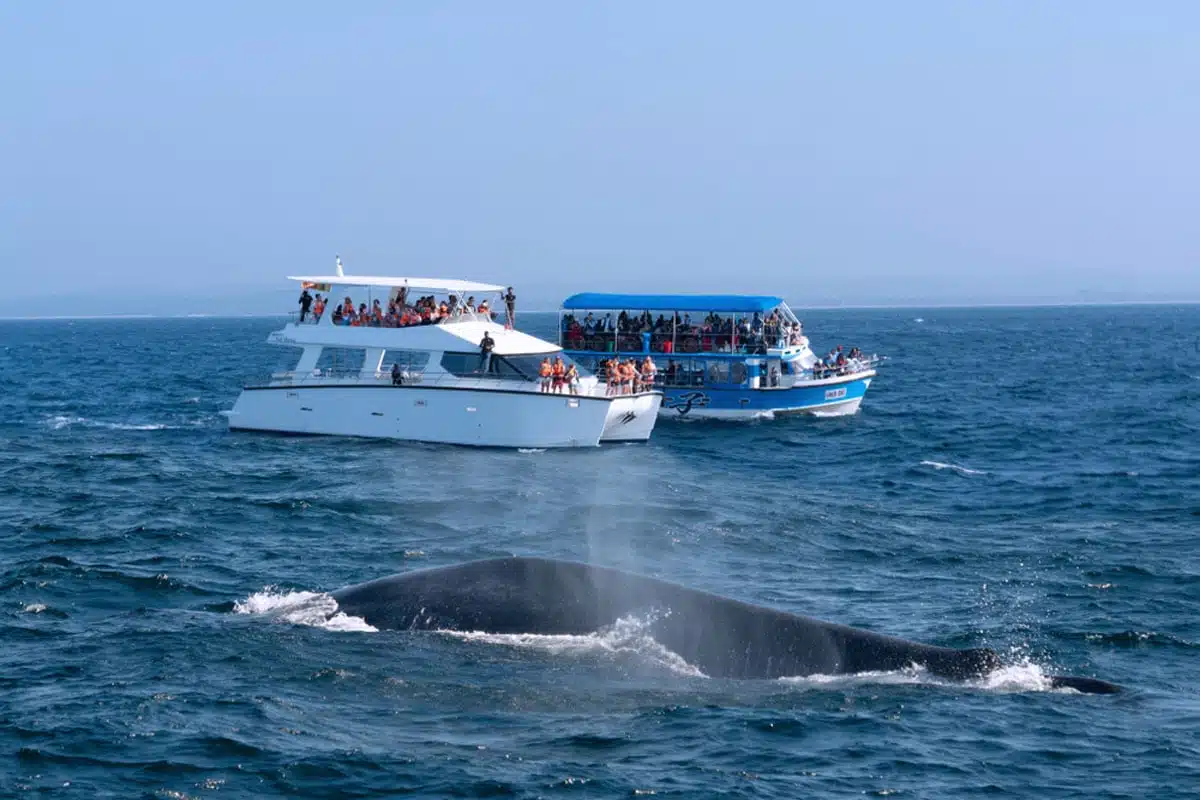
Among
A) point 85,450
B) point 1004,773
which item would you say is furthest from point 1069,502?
point 85,450

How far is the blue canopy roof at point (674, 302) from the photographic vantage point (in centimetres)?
5675

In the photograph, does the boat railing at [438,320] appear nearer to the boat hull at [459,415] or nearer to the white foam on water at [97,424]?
the boat hull at [459,415]

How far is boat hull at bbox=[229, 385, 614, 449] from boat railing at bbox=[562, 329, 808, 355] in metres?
13.8

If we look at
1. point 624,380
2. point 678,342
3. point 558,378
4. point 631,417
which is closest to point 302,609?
point 558,378

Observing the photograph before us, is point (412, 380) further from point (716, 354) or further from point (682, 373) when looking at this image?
point (682, 373)

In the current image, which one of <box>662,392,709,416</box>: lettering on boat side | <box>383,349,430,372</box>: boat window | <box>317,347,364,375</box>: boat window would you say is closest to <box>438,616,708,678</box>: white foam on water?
<box>383,349,430,372</box>: boat window

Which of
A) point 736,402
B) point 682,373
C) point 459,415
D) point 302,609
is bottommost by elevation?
point 302,609

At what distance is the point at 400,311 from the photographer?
150 ft

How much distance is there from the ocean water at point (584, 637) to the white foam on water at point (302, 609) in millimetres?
67

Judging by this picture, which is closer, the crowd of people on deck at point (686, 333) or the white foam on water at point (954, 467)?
the white foam on water at point (954, 467)

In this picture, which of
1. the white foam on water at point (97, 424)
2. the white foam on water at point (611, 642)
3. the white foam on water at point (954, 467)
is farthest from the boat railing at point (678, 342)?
the white foam on water at point (611, 642)

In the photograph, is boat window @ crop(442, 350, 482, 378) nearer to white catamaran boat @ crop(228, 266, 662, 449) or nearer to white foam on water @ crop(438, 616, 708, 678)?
white catamaran boat @ crop(228, 266, 662, 449)

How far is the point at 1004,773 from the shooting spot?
47.5 feet

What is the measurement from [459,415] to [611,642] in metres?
27.0
